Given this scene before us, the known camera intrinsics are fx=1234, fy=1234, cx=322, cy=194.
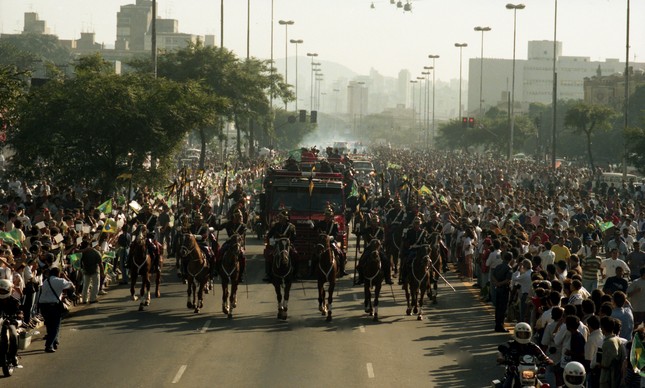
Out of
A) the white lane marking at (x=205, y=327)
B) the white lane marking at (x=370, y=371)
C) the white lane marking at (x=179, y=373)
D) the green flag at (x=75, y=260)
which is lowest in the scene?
the white lane marking at (x=205, y=327)

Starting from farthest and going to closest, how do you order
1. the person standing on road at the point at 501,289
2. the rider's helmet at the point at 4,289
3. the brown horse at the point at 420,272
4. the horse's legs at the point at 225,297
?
the brown horse at the point at 420,272 < the horse's legs at the point at 225,297 < the person standing on road at the point at 501,289 < the rider's helmet at the point at 4,289

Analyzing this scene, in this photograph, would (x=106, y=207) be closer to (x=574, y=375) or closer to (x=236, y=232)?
(x=236, y=232)

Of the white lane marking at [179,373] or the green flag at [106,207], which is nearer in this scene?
the white lane marking at [179,373]

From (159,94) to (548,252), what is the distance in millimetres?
18733

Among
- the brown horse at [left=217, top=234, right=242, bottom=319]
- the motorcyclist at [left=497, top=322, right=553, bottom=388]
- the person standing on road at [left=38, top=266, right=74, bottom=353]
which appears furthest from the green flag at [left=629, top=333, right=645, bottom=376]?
the brown horse at [left=217, top=234, right=242, bottom=319]

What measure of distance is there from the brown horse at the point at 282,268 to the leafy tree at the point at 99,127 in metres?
15.7

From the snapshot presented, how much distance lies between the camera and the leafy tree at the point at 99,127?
135 feet

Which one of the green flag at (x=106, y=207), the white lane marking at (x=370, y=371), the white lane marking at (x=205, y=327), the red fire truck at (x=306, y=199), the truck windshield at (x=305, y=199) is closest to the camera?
the white lane marking at (x=370, y=371)

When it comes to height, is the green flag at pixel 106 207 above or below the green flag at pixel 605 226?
above

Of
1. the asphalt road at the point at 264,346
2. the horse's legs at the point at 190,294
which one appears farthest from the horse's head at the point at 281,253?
the horse's legs at the point at 190,294

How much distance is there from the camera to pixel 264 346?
22.9 m

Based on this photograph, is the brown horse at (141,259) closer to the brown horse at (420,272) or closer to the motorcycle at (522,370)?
the brown horse at (420,272)

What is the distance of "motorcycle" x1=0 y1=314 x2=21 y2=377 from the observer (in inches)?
763

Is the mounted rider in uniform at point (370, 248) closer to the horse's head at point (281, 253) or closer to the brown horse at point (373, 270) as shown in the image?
the brown horse at point (373, 270)
